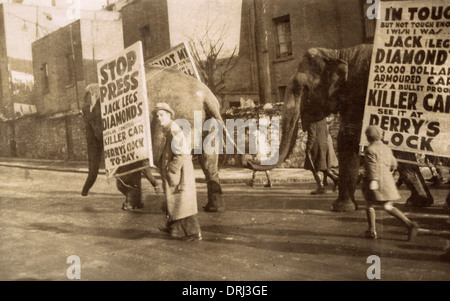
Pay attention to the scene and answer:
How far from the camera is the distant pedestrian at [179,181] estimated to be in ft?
15.4

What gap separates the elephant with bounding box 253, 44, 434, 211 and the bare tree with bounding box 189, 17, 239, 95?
6.40m

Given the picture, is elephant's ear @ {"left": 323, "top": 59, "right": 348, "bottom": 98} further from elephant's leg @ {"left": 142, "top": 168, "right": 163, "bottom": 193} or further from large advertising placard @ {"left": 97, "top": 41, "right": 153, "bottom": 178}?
elephant's leg @ {"left": 142, "top": 168, "right": 163, "bottom": 193}

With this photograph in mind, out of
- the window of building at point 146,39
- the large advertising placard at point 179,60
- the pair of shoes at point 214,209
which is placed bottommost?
the pair of shoes at point 214,209

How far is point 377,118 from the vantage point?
515 cm

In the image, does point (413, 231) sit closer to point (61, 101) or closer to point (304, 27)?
point (304, 27)

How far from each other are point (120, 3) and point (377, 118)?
14.5 meters

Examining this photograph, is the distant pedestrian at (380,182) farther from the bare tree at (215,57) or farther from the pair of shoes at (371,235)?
the bare tree at (215,57)

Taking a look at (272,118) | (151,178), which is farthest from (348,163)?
(272,118)

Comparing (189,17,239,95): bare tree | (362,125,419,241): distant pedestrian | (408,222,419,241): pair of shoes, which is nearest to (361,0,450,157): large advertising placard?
(362,125,419,241): distant pedestrian

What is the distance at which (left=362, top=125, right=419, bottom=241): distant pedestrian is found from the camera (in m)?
4.15

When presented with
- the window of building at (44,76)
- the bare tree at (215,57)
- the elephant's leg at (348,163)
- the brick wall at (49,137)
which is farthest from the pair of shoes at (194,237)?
the window of building at (44,76)

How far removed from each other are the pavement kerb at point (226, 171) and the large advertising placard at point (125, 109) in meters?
3.11

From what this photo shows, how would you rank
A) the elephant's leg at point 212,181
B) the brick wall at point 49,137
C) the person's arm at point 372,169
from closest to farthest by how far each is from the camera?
1. the person's arm at point 372,169
2. the elephant's leg at point 212,181
3. the brick wall at point 49,137

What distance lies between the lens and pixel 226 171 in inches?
379
